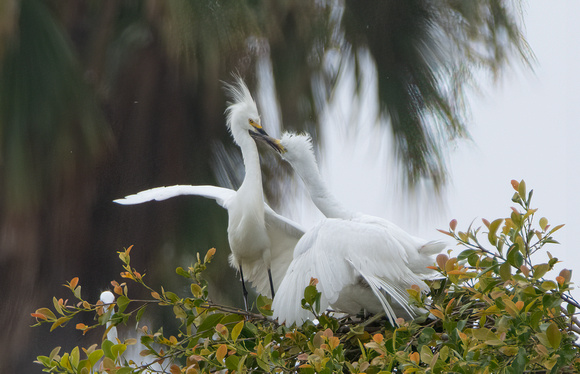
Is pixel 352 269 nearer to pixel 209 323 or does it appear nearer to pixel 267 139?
pixel 209 323

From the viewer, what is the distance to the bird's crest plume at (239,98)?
266cm

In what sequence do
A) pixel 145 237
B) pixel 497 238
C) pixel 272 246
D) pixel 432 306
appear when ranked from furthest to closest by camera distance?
pixel 145 237 < pixel 272 246 < pixel 432 306 < pixel 497 238

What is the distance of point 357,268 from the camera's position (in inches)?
67.4

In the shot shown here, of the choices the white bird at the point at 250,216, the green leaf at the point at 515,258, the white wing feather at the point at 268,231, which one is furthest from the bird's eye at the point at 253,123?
the green leaf at the point at 515,258

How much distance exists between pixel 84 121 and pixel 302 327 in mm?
1580

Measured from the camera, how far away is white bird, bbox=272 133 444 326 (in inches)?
64.9

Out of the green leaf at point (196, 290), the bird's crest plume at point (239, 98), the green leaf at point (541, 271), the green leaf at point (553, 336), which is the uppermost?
the bird's crest plume at point (239, 98)

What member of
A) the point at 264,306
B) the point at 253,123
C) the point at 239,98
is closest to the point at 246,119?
the point at 253,123

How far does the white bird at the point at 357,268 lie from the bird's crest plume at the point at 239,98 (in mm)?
907

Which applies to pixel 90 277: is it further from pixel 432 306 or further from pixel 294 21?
pixel 432 306

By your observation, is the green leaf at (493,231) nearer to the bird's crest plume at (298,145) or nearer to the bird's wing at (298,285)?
the bird's wing at (298,285)

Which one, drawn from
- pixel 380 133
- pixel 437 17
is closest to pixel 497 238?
pixel 380 133

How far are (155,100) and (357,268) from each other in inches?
60.3

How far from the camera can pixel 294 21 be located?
3094 mm
